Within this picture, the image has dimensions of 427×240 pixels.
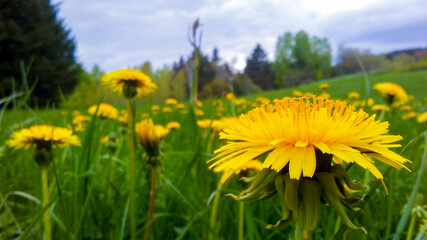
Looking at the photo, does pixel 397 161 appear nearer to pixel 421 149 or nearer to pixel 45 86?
pixel 421 149

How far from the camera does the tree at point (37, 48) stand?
13258 mm

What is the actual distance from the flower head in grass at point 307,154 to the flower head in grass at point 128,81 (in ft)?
1.96

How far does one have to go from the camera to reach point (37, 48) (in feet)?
48.7

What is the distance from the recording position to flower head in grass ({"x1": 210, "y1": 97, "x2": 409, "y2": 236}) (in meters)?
0.40

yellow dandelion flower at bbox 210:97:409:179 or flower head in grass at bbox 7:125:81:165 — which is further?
flower head in grass at bbox 7:125:81:165

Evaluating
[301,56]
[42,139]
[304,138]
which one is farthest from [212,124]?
[301,56]

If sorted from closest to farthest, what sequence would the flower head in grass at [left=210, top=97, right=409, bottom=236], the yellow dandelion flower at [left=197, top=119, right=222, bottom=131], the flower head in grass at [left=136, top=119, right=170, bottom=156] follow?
the flower head in grass at [left=210, top=97, right=409, bottom=236], the flower head in grass at [left=136, top=119, right=170, bottom=156], the yellow dandelion flower at [left=197, top=119, right=222, bottom=131]

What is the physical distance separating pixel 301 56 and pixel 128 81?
43763 millimetres

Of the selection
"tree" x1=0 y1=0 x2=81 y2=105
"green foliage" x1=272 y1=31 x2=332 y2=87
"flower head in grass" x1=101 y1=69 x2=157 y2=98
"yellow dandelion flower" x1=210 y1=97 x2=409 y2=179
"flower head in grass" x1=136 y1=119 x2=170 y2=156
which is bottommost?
"flower head in grass" x1=136 y1=119 x2=170 y2=156

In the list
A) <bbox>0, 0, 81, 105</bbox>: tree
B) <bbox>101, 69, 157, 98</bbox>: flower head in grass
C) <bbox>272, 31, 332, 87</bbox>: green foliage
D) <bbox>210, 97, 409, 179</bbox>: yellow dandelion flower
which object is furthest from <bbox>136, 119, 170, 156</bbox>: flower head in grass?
<bbox>272, 31, 332, 87</bbox>: green foliage

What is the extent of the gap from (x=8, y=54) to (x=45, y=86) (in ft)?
7.10

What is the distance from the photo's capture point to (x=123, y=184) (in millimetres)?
1526

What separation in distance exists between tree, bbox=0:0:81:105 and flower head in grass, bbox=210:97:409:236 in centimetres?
1329

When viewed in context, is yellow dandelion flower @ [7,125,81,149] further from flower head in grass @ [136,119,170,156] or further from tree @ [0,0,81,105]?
tree @ [0,0,81,105]
